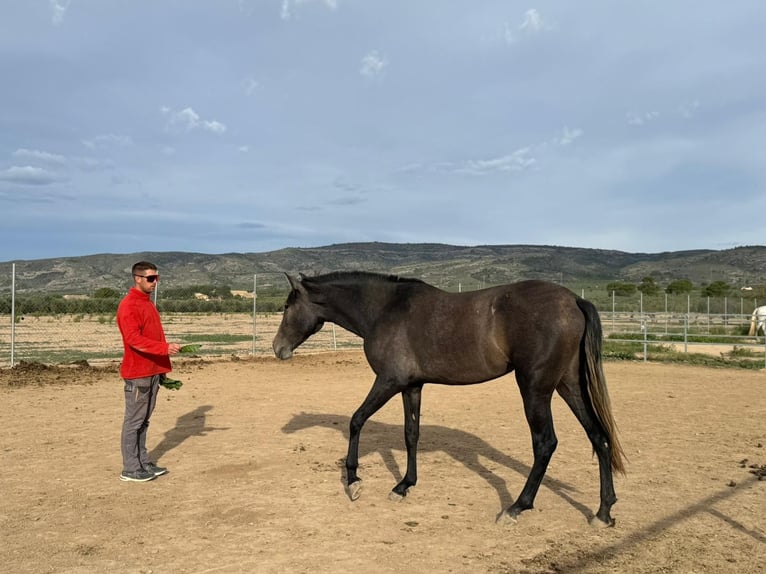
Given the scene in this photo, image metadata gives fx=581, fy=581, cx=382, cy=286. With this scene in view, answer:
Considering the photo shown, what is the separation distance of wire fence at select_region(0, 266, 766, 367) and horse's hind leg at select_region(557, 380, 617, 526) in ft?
30.4

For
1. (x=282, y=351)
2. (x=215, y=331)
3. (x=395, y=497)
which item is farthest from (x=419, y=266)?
(x=395, y=497)

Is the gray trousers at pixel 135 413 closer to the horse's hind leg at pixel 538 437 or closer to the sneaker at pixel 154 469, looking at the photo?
the sneaker at pixel 154 469

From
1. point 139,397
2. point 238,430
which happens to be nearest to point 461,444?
point 238,430

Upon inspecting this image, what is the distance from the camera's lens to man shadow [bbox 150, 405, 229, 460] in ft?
23.0

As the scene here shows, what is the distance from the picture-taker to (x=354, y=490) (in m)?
5.08

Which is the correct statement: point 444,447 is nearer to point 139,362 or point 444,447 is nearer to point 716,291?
point 139,362

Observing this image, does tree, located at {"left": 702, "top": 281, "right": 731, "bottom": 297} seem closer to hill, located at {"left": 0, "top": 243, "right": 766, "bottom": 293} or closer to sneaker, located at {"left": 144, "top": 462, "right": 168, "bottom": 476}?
hill, located at {"left": 0, "top": 243, "right": 766, "bottom": 293}

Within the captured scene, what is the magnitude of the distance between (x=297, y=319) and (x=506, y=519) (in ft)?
9.05

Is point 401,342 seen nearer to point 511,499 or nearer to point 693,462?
point 511,499

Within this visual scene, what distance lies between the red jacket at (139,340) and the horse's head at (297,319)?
111 cm

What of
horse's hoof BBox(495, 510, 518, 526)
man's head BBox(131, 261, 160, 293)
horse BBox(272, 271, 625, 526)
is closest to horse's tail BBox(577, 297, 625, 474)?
horse BBox(272, 271, 625, 526)

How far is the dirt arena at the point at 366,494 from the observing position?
3.87m

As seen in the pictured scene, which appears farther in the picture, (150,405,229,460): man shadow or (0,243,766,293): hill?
(0,243,766,293): hill

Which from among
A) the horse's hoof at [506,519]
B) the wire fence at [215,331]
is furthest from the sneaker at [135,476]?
the wire fence at [215,331]
